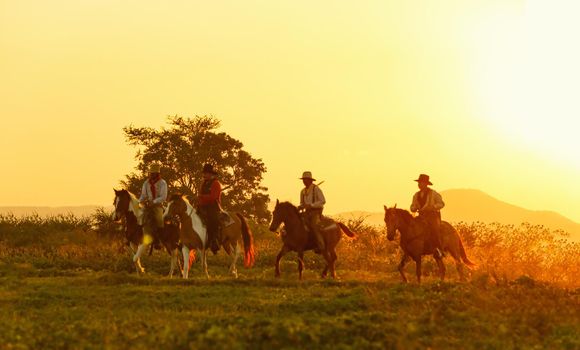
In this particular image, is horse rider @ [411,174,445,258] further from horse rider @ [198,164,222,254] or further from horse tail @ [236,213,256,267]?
horse rider @ [198,164,222,254]

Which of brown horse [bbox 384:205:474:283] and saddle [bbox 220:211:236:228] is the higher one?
saddle [bbox 220:211:236:228]

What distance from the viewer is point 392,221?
72.1ft

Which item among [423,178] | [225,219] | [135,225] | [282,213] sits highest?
[423,178]

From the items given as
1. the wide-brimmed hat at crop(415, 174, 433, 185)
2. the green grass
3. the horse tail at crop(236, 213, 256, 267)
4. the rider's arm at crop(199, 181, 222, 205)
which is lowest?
the green grass

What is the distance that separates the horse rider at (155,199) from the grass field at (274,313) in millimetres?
1803

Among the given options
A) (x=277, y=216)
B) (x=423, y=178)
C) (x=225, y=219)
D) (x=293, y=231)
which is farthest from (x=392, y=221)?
(x=225, y=219)

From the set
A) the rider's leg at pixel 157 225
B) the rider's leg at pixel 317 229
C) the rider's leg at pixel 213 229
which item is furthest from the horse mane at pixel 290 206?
the rider's leg at pixel 157 225

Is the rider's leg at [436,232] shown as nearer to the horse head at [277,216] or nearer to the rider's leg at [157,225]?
the horse head at [277,216]

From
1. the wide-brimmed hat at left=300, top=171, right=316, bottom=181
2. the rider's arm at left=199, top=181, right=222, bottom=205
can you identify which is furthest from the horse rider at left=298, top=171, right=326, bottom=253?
the rider's arm at left=199, top=181, right=222, bottom=205

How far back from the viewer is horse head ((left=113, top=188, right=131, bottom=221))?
23781 millimetres

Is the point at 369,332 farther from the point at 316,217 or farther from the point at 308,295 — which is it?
the point at 316,217

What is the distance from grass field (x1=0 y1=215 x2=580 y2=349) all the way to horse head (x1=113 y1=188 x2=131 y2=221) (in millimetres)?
1876

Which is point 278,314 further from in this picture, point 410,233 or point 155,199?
point 155,199

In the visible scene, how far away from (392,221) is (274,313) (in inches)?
266
